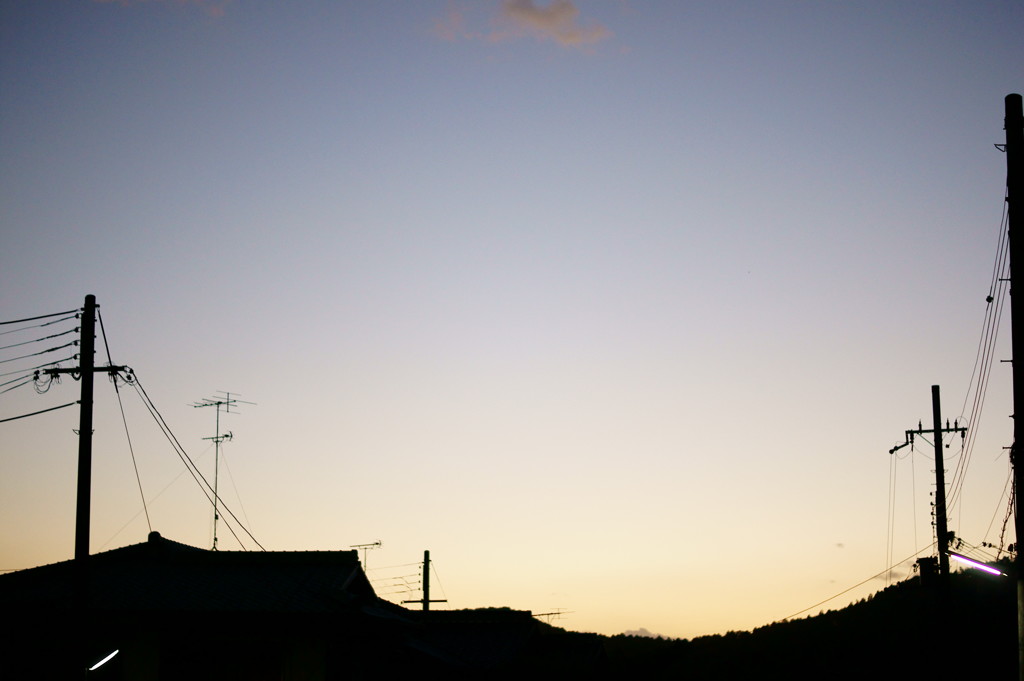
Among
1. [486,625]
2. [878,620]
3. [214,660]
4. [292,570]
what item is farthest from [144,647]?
[878,620]

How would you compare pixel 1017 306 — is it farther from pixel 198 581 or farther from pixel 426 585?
pixel 426 585

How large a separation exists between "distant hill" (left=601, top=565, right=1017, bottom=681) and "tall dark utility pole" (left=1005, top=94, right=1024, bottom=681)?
17.9 meters

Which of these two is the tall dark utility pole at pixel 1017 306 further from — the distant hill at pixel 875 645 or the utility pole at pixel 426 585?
the utility pole at pixel 426 585

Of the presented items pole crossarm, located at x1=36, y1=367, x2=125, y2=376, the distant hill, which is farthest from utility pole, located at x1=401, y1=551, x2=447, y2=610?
pole crossarm, located at x1=36, y1=367, x2=125, y2=376

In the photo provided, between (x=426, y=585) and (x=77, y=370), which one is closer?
(x=77, y=370)

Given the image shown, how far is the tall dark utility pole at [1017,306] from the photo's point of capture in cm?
1770

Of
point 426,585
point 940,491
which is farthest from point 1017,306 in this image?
point 426,585

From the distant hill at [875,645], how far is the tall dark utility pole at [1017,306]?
17.9 m

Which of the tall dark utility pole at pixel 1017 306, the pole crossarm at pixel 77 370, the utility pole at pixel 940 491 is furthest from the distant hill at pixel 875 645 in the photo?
the pole crossarm at pixel 77 370

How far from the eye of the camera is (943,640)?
32938 mm

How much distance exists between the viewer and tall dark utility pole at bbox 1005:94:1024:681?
17.7 meters

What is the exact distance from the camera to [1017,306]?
58.9ft

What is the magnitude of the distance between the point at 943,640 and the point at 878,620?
31.2 meters

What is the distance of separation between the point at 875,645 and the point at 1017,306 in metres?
42.6
